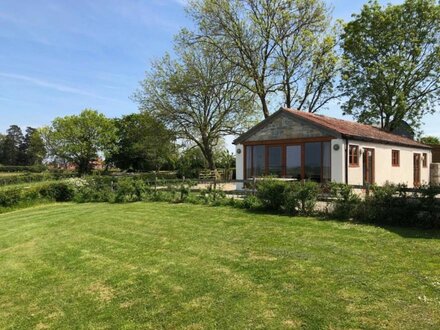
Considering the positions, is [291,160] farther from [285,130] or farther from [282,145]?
[285,130]

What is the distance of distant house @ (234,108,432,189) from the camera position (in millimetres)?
16500

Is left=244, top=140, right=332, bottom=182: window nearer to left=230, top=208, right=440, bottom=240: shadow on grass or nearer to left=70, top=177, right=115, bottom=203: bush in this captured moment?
left=230, top=208, right=440, bottom=240: shadow on grass

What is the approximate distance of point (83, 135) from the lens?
169 ft

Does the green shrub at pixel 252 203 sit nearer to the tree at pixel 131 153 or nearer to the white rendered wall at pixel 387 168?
the white rendered wall at pixel 387 168

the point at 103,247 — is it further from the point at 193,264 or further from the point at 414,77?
the point at 414,77

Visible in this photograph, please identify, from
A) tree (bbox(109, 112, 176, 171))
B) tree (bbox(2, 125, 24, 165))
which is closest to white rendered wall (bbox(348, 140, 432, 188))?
tree (bbox(109, 112, 176, 171))

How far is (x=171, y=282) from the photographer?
19.6 ft

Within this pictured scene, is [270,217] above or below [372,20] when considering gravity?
below

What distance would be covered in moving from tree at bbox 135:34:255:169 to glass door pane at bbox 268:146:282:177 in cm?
1294

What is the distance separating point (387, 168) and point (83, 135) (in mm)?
42148

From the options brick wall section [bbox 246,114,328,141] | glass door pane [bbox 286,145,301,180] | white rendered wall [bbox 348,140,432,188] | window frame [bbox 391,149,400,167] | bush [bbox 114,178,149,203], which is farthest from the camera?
window frame [bbox 391,149,400,167]

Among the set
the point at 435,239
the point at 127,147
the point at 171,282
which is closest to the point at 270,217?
the point at 435,239

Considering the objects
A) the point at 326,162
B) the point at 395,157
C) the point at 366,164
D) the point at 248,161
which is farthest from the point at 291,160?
the point at 395,157

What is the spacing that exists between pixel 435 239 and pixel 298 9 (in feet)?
78.5
